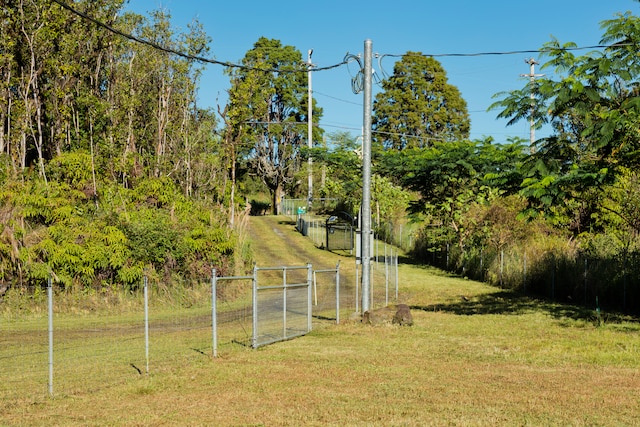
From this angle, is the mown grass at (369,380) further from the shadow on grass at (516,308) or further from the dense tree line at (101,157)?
the dense tree line at (101,157)

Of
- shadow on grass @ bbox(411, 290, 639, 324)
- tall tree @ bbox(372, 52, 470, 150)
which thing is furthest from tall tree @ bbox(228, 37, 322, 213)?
shadow on grass @ bbox(411, 290, 639, 324)

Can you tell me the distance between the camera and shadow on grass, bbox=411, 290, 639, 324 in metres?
22.0

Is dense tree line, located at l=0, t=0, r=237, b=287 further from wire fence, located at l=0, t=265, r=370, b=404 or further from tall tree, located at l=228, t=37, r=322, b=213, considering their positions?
tall tree, located at l=228, t=37, r=322, b=213

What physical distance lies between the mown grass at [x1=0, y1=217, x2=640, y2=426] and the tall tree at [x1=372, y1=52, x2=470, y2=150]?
54.4m

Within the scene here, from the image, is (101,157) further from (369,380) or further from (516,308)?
(369,380)

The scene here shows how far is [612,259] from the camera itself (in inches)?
1027

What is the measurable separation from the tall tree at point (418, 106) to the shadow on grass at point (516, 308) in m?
45.9

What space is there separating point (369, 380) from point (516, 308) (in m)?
13.6

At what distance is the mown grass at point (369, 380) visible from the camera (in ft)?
32.1

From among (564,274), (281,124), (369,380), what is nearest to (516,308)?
(564,274)

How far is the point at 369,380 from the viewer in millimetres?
12391

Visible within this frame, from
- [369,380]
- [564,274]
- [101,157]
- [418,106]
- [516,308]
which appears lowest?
[516,308]

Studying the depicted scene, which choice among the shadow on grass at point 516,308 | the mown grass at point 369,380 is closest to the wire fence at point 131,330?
the mown grass at point 369,380

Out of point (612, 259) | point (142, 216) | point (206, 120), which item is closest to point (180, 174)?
point (206, 120)
